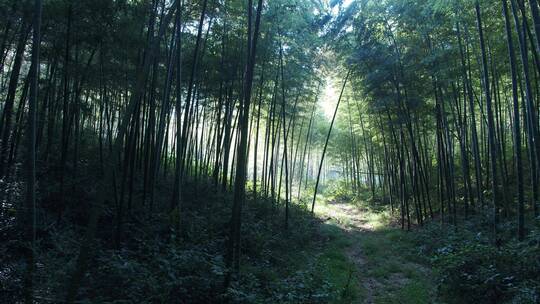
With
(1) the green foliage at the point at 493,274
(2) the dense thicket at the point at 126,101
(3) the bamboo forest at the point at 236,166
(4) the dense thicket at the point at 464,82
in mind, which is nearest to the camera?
(2) the dense thicket at the point at 126,101

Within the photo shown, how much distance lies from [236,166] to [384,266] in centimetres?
411

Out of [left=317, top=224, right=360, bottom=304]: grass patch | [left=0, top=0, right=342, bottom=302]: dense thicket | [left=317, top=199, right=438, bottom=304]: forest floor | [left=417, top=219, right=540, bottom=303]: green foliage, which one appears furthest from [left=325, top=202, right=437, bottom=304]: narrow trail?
[left=0, top=0, right=342, bottom=302]: dense thicket

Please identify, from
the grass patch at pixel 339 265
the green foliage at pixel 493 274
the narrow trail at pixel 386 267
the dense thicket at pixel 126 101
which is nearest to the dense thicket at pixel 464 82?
the green foliage at pixel 493 274

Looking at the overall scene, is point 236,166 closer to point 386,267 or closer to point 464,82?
point 386,267

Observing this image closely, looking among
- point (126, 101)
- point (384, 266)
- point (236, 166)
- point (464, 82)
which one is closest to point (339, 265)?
point (384, 266)

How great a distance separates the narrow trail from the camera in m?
5.20

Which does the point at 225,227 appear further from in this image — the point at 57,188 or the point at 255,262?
the point at 57,188

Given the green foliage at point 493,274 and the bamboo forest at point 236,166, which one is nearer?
the bamboo forest at point 236,166

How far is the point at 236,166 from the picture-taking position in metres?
4.36

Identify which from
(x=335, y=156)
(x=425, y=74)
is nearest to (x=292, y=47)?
(x=425, y=74)

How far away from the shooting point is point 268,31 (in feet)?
A: 26.7

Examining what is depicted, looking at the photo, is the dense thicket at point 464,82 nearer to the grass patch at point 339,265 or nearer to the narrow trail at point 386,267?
the narrow trail at point 386,267

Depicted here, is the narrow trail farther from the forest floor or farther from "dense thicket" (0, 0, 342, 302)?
"dense thicket" (0, 0, 342, 302)

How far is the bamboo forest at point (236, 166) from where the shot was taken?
3.84 metres
